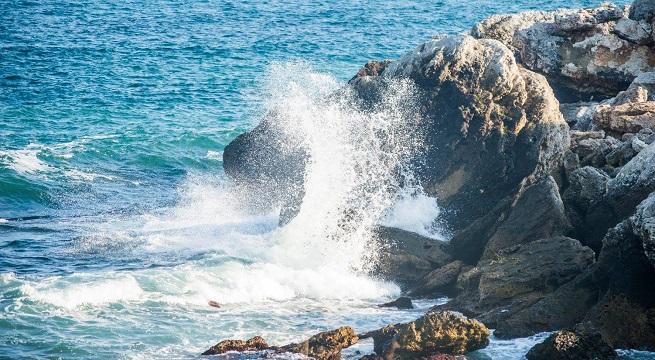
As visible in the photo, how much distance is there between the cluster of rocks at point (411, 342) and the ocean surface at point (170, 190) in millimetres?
446

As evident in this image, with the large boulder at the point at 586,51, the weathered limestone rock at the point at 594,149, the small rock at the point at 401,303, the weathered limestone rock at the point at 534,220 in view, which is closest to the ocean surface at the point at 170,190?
the small rock at the point at 401,303

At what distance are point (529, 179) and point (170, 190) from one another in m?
13.0

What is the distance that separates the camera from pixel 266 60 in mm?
47500

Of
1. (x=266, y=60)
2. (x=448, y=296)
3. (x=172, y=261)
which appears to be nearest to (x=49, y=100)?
(x=266, y=60)

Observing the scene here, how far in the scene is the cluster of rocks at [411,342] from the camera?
17453 millimetres

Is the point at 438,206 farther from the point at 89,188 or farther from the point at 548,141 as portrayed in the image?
the point at 89,188

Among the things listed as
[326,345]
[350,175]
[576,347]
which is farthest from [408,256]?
[576,347]

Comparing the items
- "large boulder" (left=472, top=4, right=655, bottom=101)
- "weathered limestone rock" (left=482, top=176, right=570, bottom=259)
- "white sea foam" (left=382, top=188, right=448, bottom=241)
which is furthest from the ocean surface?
"large boulder" (left=472, top=4, right=655, bottom=101)

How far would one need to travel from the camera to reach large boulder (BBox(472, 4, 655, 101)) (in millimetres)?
28266

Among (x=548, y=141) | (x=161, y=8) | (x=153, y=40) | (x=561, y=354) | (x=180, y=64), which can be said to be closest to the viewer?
(x=561, y=354)

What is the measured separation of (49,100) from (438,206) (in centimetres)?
2229

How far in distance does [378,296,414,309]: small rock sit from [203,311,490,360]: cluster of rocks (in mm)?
2846

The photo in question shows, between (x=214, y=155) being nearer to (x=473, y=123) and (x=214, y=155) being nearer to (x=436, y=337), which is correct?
(x=473, y=123)

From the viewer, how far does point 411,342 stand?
1744 centimetres
